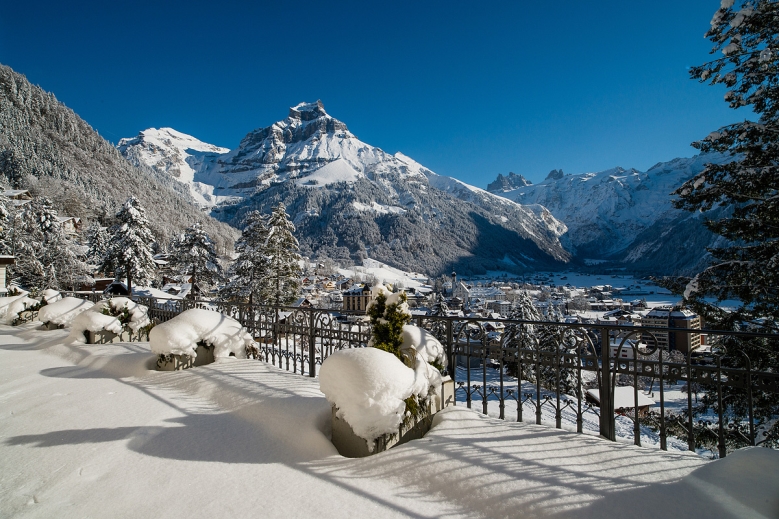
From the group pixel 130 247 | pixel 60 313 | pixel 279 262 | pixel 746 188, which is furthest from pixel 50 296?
pixel 746 188

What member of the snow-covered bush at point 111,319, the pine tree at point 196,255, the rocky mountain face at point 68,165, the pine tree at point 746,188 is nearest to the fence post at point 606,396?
the pine tree at point 746,188

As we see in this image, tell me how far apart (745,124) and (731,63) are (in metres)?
1.28

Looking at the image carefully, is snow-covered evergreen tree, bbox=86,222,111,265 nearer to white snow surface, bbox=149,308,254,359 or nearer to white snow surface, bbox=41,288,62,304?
white snow surface, bbox=41,288,62,304

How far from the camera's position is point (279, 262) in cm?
2484

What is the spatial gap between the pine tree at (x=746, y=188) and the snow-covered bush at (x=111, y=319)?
12.3m

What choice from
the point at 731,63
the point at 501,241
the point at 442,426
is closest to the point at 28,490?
the point at 442,426

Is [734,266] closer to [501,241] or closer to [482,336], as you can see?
[482,336]

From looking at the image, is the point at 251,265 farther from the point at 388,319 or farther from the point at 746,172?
the point at 746,172

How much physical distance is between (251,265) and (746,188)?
24375mm

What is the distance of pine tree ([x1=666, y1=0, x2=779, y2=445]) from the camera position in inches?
240

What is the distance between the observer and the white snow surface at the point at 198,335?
6191 mm

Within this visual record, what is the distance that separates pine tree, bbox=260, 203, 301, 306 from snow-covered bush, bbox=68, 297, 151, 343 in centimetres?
1460

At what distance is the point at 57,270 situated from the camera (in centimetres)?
3200

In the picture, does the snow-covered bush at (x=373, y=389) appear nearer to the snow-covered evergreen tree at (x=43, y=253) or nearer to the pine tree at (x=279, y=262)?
the pine tree at (x=279, y=262)
